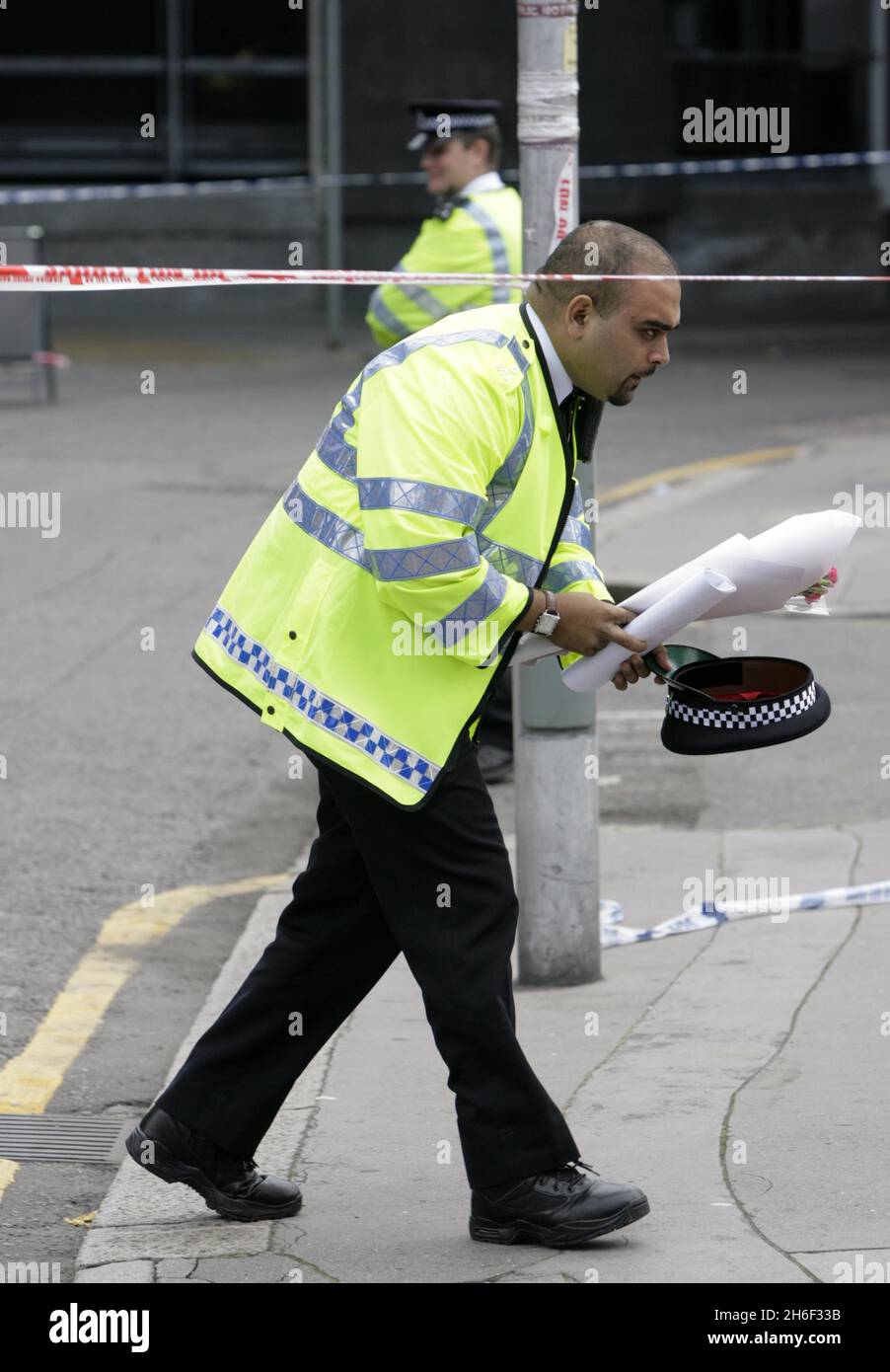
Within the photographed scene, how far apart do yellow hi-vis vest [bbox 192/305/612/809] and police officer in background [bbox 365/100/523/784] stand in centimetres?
436

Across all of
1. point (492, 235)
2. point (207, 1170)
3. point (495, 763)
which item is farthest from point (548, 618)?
point (492, 235)

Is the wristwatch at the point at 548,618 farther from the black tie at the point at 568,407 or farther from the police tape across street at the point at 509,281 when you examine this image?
the police tape across street at the point at 509,281

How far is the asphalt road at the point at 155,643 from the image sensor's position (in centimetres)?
568

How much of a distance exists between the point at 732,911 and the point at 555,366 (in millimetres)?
2415

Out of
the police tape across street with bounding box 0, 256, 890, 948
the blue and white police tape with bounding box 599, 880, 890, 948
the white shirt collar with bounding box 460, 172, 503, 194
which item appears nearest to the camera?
the police tape across street with bounding box 0, 256, 890, 948

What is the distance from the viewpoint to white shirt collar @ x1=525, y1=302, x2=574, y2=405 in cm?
388

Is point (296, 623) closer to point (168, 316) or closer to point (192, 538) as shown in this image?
point (192, 538)

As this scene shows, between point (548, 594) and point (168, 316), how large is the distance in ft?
63.6

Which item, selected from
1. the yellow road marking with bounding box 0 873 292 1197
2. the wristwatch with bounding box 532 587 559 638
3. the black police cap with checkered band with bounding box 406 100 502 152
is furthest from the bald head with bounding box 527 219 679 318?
the black police cap with checkered band with bounding box 406 100 502 152

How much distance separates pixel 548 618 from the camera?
12.7 feet

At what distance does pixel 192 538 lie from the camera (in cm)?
1147

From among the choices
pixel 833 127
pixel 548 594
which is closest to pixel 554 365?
pixel 548 594

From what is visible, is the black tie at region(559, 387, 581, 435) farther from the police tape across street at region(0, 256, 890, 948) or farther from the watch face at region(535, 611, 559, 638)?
the watch face at region(535, 611, 559, 638)

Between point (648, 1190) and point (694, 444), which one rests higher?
point (694, 444)
